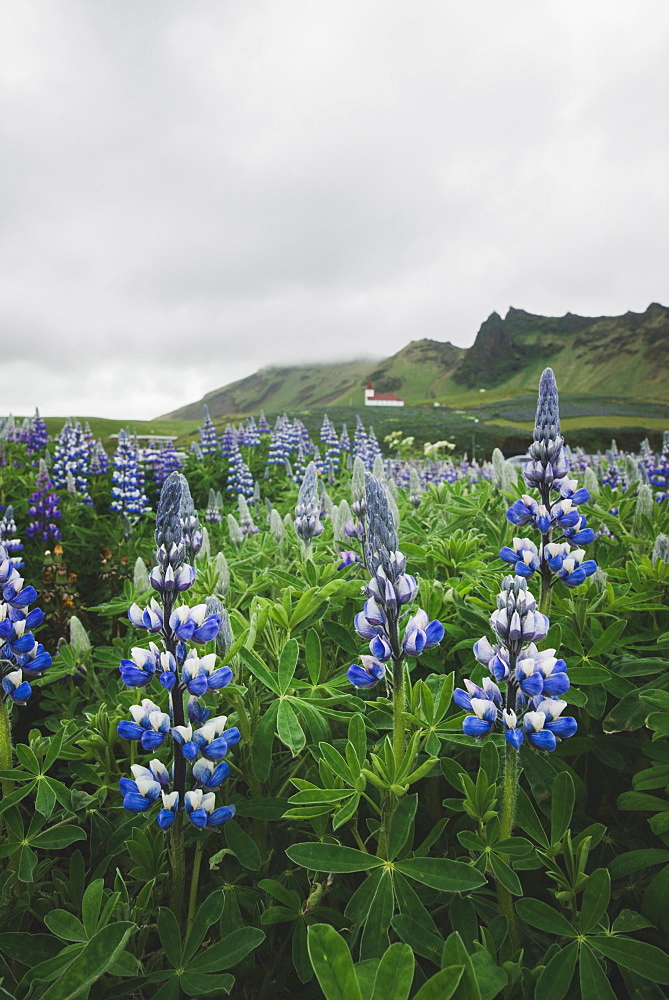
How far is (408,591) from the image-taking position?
146cm

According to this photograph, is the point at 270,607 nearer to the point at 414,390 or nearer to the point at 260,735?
the point at 260,735

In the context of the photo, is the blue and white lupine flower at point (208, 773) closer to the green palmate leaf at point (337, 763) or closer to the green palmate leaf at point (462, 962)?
the green palmate leaf at point (337, 763)

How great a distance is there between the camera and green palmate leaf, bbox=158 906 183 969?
1.32m

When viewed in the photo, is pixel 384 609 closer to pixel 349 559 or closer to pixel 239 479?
pixel 349 559

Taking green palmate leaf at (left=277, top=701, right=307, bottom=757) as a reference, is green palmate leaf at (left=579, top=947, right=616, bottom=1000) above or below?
below

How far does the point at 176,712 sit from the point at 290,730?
35 centimetres

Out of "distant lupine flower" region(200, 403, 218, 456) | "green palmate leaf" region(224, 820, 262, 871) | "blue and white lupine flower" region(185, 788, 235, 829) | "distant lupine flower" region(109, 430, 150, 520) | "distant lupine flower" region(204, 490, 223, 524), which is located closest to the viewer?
"blue and white lupine flower" region(185, 788, 235, 829)

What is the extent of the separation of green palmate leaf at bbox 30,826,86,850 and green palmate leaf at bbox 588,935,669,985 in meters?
1.43

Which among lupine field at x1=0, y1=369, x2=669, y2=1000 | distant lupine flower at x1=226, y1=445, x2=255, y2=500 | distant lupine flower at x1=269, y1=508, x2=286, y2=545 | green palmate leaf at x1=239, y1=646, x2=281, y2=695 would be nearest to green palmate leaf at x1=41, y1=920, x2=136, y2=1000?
lupine field at x1=0, y1=369, x2=669, y2=1000

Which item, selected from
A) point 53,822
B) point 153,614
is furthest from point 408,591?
point 53,822

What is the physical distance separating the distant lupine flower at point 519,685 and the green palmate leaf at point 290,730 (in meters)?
0.49

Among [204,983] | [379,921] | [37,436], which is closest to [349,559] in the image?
[379,921]

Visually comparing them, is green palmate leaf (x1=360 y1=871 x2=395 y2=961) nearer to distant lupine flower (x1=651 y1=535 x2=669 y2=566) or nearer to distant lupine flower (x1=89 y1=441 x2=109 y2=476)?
distant lupine flower (x1=651 y1=535 x2=669 y2=566)

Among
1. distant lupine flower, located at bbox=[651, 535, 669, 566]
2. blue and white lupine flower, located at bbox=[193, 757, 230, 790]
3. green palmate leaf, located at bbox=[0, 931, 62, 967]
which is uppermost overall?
distant lupine flower, located at bbox=[651, 535, 669, 566]
